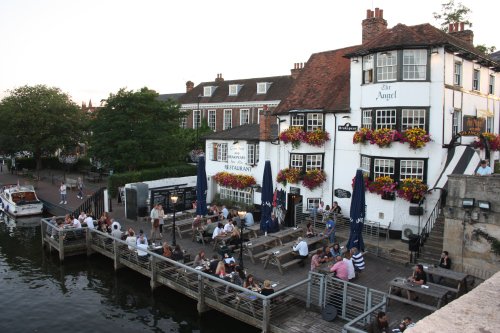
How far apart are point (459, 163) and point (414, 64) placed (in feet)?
18.3

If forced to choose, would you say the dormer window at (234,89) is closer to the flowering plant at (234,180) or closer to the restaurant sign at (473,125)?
the flowering plant at (234,180)

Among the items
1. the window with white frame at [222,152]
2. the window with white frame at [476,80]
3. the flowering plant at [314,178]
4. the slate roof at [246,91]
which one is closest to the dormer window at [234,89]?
the slate roof at [246,91]

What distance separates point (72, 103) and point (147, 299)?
157 feet

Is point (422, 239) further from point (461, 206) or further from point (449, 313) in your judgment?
point (449, 313)

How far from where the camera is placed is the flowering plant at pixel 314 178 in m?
25.7

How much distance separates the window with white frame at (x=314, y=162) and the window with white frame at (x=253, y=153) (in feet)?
14.3

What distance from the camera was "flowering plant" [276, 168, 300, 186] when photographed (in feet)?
86.9

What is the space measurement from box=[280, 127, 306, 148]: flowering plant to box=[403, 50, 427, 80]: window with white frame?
6.95m

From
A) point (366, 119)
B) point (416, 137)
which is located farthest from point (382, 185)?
point (366, 119)

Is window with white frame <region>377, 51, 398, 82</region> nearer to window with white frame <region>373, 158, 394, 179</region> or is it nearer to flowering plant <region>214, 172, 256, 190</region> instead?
window with white frame <region>373, 158, 394, 179</region>

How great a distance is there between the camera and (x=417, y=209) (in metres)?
21.6

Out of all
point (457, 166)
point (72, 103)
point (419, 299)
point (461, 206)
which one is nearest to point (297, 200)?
point (457, 166)

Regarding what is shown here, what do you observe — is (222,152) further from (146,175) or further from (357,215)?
(357,215)

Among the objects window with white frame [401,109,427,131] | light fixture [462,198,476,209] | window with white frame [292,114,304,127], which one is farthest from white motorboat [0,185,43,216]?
light fixture [462,198,476,209]
